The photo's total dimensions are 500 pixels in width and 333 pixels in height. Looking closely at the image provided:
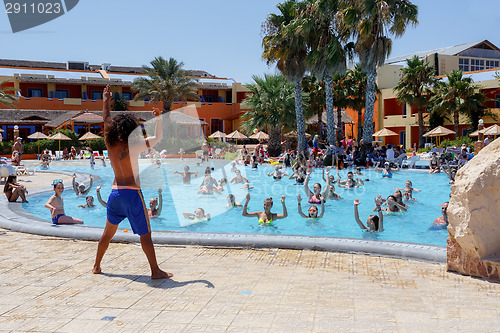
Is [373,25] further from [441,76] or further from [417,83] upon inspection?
[441,76]

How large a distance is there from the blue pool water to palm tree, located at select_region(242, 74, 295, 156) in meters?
9.89

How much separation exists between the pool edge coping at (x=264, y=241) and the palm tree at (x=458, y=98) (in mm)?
29347

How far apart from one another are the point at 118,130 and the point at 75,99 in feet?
141

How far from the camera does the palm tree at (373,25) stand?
21.5 m

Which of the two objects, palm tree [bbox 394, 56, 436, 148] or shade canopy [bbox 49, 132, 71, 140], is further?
shade canopy [bbox 49, 132, 71, 140]

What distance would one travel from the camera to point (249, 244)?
585 centimetres

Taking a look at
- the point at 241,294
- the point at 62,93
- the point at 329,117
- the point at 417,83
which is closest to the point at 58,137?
the point at 62,93

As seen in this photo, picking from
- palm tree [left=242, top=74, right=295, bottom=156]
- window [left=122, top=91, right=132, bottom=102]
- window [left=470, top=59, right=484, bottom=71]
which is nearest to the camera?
palm tree [left=242, top=74, right=295, bottom=156]

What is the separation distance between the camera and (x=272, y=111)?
29.7m

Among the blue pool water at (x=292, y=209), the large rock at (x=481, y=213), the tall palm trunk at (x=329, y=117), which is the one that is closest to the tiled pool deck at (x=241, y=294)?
the large rock at (x=481, y=213)

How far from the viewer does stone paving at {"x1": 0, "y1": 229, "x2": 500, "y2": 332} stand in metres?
3.35

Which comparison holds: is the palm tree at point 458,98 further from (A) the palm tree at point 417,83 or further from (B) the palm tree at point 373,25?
(B) the palm tree at point 373,25

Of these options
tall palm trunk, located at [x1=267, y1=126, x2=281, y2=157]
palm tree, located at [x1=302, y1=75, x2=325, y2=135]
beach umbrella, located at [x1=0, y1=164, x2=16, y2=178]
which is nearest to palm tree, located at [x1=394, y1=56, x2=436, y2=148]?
palm tree, located at [x1=302, y1=75, x2=325, y2=135]

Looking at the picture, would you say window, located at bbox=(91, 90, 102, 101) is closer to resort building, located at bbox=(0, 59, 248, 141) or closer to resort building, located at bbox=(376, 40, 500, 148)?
resort building, located at bbox=(0, 59, 248, 141)
